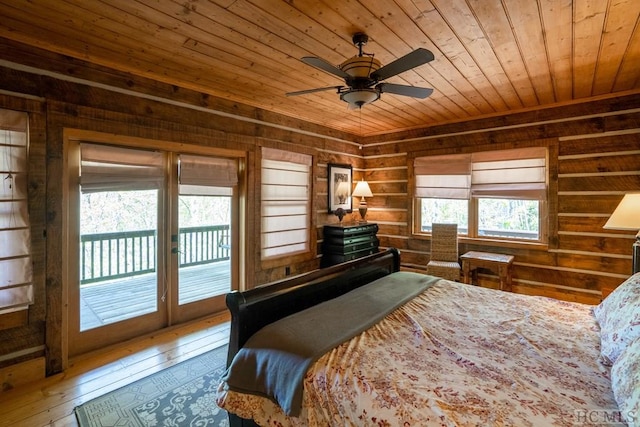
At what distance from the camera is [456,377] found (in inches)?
52.7

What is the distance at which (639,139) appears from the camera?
3.43 meters

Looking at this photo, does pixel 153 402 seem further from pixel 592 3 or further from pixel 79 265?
pixel 592 3

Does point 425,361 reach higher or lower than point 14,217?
lower

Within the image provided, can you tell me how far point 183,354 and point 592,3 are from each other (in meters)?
4.08

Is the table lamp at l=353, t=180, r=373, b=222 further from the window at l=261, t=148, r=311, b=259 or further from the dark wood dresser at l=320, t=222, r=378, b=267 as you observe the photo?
the window at l=261, t=148, r=311, b=259

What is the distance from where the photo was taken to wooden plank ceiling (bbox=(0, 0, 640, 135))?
1.96 meters

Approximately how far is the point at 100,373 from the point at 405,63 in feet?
Result: 11.0

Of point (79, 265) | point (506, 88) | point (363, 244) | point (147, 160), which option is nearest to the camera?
point (79, 265)

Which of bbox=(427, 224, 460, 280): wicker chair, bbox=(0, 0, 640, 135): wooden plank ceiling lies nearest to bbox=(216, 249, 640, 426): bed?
bbox=(0, 0, 640, 135): wooden plank ceiling

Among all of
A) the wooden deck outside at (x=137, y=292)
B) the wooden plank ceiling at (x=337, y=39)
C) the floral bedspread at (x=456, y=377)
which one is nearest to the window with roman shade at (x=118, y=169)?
the wooden plank ceiling at (x=337, y=39)

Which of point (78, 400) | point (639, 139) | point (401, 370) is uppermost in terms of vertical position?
point (639, 139)

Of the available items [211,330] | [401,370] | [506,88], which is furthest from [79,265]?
[506,88]

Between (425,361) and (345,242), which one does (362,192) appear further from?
(425,361)

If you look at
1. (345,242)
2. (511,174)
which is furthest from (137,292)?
(511,174)
